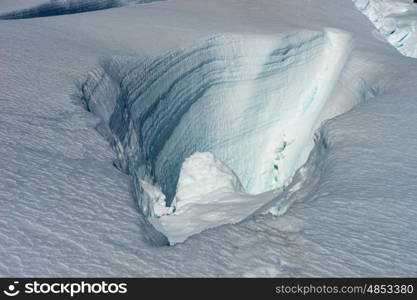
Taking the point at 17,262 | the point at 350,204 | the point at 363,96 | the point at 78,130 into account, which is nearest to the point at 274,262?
the point at 350,204

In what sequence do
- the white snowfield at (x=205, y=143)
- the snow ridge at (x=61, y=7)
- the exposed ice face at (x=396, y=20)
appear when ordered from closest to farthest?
Answer: the white snowfield at (x=205, y=143), the snow ridge at (x=61, y=7), the exposed ice face at (x=396, y=20)

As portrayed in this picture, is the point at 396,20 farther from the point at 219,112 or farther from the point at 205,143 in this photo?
the point at 205,143

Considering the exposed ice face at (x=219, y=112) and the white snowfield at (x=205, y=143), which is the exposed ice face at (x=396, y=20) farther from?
the exposed ice face at (x=219, y=112)

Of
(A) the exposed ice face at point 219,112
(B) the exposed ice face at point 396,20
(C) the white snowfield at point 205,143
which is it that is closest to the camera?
(C) the white snowfield at point 205,143

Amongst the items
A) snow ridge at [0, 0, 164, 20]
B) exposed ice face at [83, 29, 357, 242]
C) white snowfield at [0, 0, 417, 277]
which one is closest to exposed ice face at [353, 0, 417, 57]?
white snowfield at [0, 0, 417, 277]

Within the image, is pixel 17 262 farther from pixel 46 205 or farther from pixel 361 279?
pixel 361 279

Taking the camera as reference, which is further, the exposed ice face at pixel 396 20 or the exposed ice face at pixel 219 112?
the exposed ice face at pixel 396 20

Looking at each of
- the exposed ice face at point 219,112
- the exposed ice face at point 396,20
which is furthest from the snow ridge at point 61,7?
the exposed ice face at point 396,20

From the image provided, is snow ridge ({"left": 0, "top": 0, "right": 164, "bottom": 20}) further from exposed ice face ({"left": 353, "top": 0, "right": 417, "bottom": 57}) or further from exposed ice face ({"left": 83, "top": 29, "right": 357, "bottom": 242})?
exposed ice face ({"left": 353, "top": 0, "right": 417, "bottom": 57})
